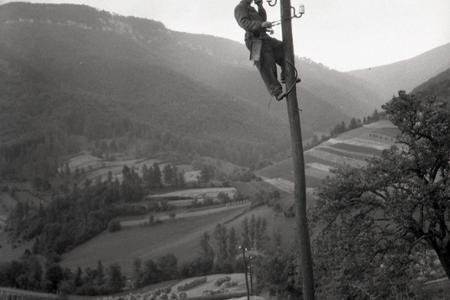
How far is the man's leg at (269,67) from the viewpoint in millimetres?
6750

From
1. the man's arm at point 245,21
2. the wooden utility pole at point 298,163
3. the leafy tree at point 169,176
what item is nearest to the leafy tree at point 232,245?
the leafy tree at point 169,176

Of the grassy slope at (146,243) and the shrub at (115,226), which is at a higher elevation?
the shrub at (115,226)

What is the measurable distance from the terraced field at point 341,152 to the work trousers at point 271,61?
10942 centimetres

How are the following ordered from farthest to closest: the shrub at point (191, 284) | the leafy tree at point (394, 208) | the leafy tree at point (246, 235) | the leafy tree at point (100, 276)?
1. the leafy tree at point (100, 276)
2. the leafy tree at point (246, 235)
3. the shrub at point (191, 284)
4. the leafy tree at point (394, 208)

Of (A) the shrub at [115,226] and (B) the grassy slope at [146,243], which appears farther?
(A) the shrub at [115,226]

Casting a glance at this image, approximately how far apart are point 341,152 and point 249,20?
452 ft

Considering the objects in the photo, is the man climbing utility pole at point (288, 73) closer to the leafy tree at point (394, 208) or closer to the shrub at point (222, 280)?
the leafy tree at point (394, 208)

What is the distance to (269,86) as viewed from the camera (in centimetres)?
681

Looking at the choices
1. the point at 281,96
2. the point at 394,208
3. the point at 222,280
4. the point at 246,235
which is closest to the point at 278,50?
the point at 281,96

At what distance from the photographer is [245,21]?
655 centimetres

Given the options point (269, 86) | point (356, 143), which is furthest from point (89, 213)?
point (269, 86)

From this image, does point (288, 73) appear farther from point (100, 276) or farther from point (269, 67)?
point (100, 276)

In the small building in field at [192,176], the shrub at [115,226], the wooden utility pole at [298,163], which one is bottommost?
the shrub at [115,226]

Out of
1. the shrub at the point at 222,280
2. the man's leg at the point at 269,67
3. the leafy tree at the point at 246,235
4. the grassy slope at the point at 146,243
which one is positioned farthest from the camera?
the grassy slope at the point at 146,243
